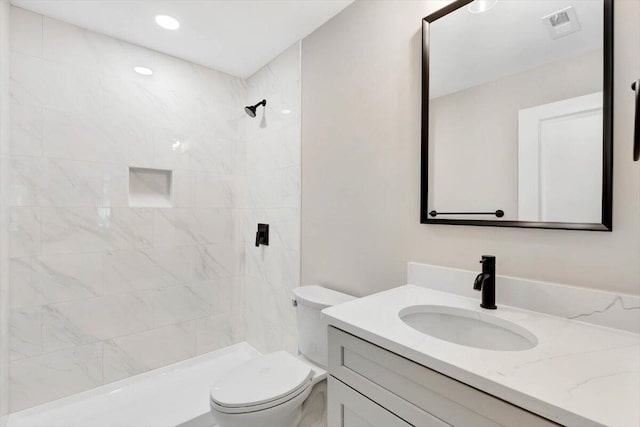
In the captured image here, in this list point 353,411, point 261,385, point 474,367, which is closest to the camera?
point 474,367

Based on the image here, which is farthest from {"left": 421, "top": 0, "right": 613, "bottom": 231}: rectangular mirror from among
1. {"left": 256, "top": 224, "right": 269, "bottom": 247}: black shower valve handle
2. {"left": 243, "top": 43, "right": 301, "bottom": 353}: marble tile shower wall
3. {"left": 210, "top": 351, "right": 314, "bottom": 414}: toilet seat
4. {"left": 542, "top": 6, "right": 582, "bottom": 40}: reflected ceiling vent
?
{"left": 256, "top": 224, "right": 269, "bottom": 247}: black shower valve handle

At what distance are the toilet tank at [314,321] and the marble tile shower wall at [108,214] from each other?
26.8 inches

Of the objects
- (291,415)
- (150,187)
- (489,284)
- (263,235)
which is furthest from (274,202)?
(489,284)

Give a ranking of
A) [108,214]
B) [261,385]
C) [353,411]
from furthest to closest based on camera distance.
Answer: [108,214] < [261,385] < [353,411]

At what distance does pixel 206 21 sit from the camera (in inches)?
72.4

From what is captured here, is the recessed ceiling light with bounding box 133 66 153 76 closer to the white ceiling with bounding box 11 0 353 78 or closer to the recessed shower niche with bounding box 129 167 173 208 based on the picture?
the white ceiling with bounding box 11 0 353 78

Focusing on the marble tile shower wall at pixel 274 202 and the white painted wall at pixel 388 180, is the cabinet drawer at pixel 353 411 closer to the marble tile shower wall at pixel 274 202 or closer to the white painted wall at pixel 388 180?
the white painted wall at pixel 388 180

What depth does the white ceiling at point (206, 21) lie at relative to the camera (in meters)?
1.69

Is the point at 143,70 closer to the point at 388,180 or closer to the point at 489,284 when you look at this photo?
the point at 388,180

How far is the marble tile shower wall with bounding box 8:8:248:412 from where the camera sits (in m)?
1.74

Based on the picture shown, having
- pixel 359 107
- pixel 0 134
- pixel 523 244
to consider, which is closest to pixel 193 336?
pixel 0 134

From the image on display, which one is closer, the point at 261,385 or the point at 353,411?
the point at 353,411

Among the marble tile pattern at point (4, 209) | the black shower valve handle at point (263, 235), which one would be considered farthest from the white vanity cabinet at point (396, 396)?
the marble tile pattern at point (4, 209)

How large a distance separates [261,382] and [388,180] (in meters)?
1.09
